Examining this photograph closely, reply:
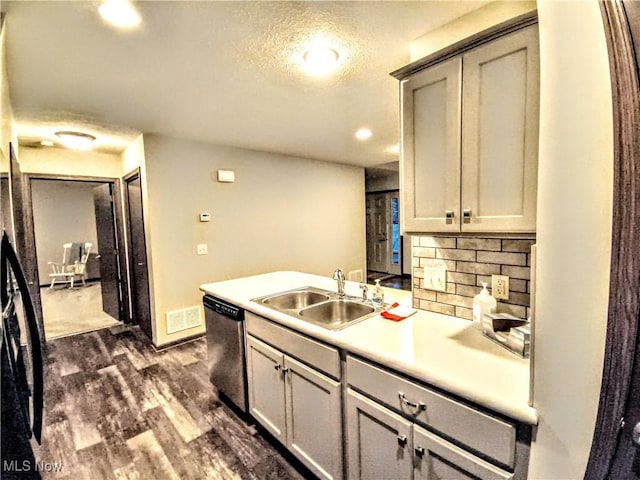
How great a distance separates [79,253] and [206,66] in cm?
721

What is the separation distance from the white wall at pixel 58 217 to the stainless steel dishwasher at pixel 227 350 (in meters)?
6.84

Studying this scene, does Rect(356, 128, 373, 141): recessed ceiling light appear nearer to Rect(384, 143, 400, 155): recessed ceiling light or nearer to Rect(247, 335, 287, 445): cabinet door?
Rect(384, 143, 400, 155): recessed ceiling light

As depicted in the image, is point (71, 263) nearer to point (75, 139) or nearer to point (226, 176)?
point (75, 139)

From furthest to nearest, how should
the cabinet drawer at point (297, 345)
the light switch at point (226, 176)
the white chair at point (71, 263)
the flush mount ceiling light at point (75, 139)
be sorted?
the white chair at point (71, 263) → the light switch at point (226, 176) → the flush mount ceiling light at point (75, 139) → the cabinet drawer at point (297, 345)

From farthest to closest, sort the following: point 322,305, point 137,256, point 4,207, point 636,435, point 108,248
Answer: point 108,248 → point 137,256 → point 322,305 → point 4,207 → point 636,435

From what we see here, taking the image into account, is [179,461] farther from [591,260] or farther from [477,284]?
[591,260]

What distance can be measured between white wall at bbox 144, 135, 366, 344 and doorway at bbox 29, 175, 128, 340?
127cm

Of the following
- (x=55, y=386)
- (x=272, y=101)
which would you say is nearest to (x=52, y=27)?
(x=272, y=101)

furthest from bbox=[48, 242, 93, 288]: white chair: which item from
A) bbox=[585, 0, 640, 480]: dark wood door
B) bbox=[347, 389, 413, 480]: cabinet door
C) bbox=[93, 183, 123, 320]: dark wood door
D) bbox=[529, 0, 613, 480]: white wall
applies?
bbox=[585, 0, 640, 480]: dark wood door

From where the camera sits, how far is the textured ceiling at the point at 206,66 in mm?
1427

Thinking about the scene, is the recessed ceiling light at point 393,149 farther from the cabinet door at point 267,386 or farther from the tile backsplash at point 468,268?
the cabinet door at point 267,386

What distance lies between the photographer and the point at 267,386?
185 centimetres

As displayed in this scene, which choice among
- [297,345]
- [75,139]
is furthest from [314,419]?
[75,139]

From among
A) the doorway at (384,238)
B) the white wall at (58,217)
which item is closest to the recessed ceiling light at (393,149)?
the doorway at (384,238)
